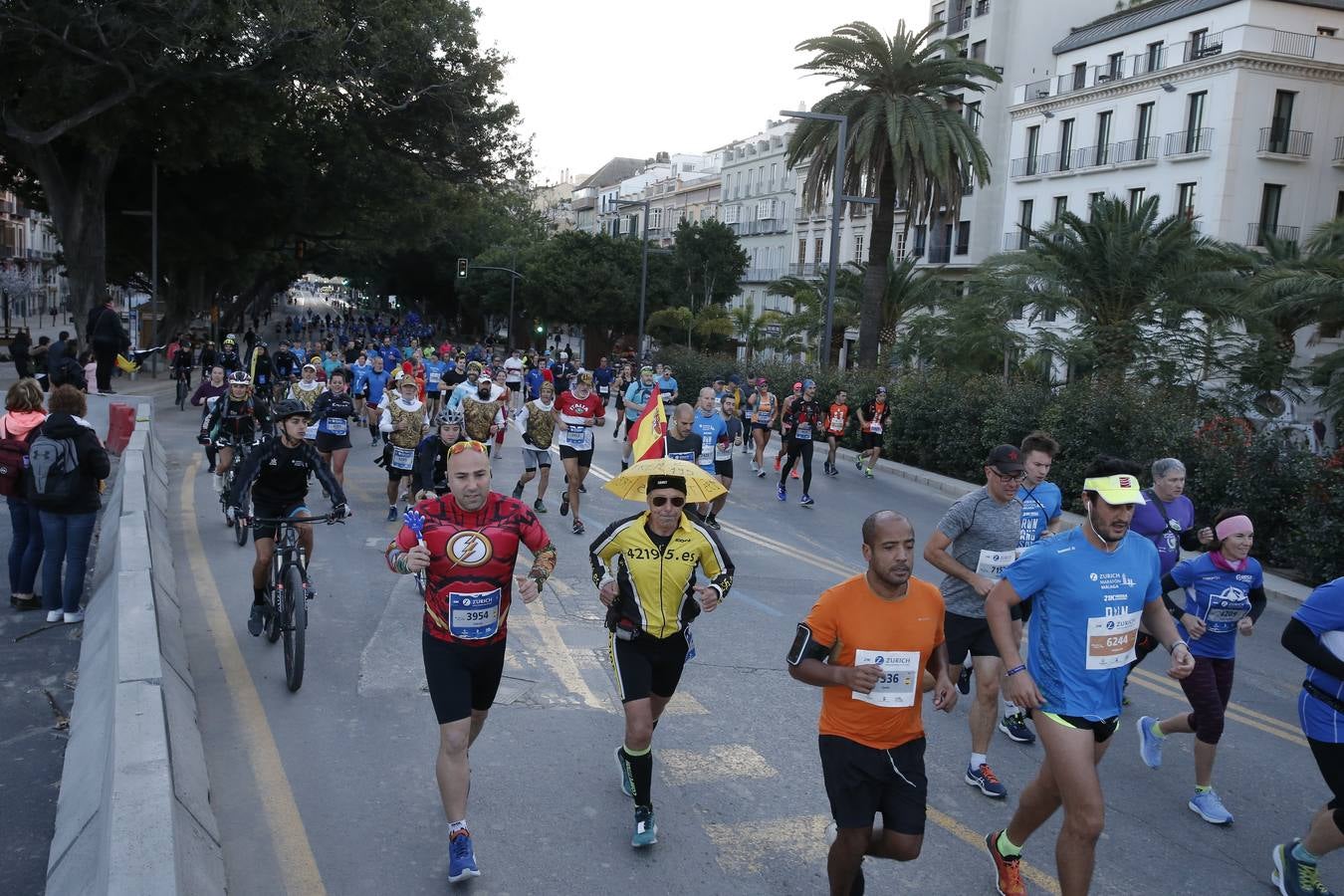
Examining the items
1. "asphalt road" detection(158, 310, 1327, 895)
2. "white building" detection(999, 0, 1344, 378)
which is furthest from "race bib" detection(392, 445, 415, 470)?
"white building" detection(999, 0, 1344, 378)

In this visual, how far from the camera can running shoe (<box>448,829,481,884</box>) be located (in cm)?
491

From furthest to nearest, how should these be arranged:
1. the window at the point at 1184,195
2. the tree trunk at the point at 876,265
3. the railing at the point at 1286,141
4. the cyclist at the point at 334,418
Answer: the window at the point at 1184,195
the railing at the point at 1286,141
the tree trunk at the point at 876,265
the cyclist at the point at 334,418

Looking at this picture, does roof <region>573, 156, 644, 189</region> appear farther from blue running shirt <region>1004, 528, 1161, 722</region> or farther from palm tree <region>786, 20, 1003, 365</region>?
blue running shirt <region>1004, 528, 1161, 722</region>

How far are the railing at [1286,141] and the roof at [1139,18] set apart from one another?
14.7 ft

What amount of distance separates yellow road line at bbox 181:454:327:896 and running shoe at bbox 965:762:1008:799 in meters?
3.42

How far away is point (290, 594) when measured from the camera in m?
7.61

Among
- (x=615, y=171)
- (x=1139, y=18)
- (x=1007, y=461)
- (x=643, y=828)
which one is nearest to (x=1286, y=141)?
(x=1139, y=18)

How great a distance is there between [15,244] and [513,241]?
50023 millimetres

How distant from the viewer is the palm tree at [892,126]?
28375 millimetres

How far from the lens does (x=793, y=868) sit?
5.22 metres

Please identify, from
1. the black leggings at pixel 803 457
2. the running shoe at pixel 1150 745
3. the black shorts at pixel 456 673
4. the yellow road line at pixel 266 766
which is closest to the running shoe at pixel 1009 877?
the running shoe at pixel 1150 745

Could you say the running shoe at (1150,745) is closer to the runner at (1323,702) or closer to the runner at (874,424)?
the runner at (1323,702)

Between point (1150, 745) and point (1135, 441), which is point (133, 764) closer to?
point (1150, 745)

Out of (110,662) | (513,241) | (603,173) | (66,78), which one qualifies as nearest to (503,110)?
(66,78)
